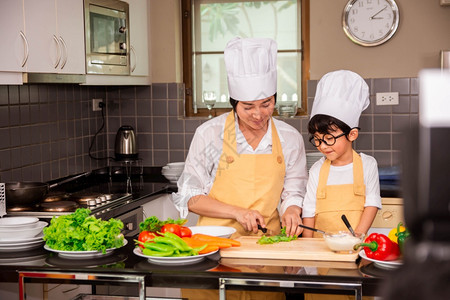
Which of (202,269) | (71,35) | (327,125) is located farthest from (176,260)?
(71,35)

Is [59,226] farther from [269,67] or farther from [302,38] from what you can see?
[302,38]

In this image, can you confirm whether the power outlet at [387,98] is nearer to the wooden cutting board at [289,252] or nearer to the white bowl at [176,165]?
the white bowl at [176,165]

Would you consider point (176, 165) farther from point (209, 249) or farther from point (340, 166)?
point (209, 249)

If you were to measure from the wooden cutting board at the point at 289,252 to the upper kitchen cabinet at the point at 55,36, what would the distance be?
1.46 m

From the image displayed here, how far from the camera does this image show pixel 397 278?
0.49 meters

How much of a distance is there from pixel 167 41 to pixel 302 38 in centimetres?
99

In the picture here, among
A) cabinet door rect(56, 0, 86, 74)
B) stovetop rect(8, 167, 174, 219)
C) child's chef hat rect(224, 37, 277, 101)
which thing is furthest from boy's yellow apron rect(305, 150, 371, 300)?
cabinet door rect(56, 0, 86, 74)

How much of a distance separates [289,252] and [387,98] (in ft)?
8.21

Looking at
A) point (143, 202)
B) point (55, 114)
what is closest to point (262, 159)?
point (143, 202)

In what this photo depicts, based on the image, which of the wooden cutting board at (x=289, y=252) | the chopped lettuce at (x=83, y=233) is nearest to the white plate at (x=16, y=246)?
the chopped lettuce at (x=83, y=233)

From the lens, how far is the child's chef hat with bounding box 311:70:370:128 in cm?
257

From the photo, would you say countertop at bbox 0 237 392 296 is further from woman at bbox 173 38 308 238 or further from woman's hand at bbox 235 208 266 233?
woman at bbox 173 38 308 238

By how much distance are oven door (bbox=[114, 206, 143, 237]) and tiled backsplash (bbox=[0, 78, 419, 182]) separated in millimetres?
623

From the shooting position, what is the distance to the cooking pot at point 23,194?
3.12m
